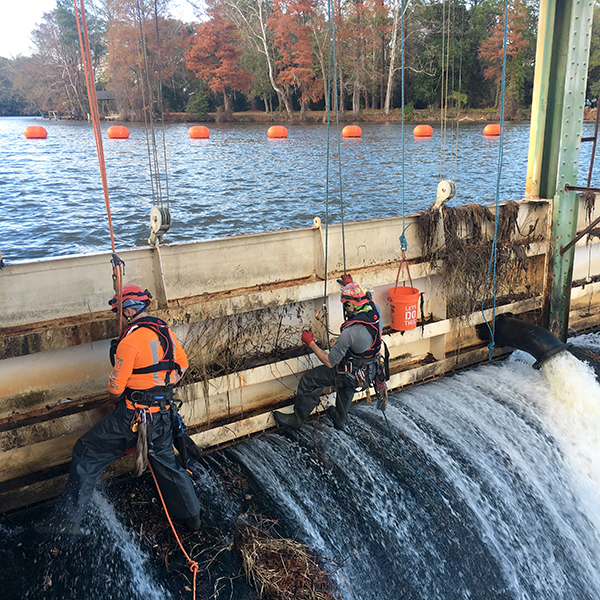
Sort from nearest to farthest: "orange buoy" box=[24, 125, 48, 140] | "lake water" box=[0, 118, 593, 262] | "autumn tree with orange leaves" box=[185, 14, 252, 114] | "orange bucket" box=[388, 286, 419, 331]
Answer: "orange bucket" box=[388, 286, 419, 331] < "lake water" box=[0, 118, 593, 262] < "orange buoy" box=[24, 125, 48, 140] < "autumn tree with orange leaves" box=[185, 14, 252, 114]

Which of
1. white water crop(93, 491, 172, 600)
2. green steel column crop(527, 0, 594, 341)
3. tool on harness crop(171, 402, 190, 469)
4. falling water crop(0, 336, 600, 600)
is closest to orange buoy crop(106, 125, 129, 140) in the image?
green steel column crop(527, 0, 594, 341)

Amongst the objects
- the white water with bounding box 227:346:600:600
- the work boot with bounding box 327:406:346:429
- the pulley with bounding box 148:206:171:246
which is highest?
the pulley with bounding box 148:206:171:246

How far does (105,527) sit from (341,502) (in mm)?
2175

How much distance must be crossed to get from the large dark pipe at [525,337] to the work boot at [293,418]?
3.32 metres

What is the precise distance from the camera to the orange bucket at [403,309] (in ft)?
20.9

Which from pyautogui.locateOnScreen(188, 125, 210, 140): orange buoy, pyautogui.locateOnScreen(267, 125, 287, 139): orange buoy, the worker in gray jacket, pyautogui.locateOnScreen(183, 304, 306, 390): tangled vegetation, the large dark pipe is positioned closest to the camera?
the worker in gray jacket

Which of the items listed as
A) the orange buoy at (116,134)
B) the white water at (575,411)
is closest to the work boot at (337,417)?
the white water at (575,411)

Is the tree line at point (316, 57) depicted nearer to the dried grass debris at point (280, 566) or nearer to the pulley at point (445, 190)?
the pulley at point (445, 190)

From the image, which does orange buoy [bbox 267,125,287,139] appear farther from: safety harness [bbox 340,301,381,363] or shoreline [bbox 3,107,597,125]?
safety harness [bbox 340,301,381,363]

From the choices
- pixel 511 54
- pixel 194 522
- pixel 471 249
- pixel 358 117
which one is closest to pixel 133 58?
pixel 358 117

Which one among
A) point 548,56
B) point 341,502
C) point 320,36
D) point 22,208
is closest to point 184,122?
point 320,36

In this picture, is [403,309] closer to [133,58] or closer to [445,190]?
[445,190]

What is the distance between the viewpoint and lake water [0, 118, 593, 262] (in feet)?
35.0

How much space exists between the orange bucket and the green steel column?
274cm
